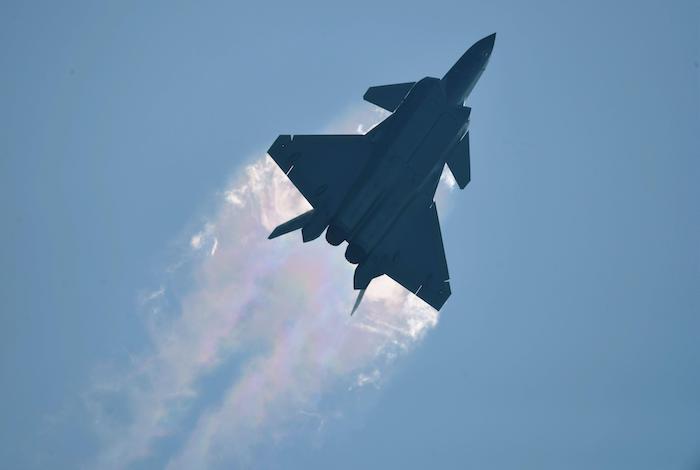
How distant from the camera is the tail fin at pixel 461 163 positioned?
36188 millimetres

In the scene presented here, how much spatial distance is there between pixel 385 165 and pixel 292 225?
742 centimetres

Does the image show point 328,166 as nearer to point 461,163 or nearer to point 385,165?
point 385,165

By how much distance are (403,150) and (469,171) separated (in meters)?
6.10

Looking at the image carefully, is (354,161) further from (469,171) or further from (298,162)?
(469,171)

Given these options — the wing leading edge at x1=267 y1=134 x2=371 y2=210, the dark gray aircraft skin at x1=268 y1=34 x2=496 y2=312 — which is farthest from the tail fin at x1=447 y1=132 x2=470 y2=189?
the wing leading edge at x1=267 y1=134 x2=371 y2=210

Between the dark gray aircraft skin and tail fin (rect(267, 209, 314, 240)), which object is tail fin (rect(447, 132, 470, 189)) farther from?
tail fin (rect(267, 209, 314, 240))

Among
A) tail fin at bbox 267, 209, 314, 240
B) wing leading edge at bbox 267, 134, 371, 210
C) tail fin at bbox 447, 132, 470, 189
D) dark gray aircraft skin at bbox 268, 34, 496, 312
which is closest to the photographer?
dark gray aircraft skin at bbox 268, 34, 496, 312

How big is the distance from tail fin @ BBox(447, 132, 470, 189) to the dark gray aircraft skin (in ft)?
0.23

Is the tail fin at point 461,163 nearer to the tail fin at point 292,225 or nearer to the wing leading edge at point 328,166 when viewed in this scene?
the wing leading edge at point 328,166

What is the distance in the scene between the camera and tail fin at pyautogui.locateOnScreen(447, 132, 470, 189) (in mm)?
36188

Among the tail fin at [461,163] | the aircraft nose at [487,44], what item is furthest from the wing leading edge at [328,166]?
the aircraft nose at [487,44]

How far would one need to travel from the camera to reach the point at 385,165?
34.1 meters

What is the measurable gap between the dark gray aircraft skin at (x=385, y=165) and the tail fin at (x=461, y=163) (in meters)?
0.07

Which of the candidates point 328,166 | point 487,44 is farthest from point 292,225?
point 487,44
